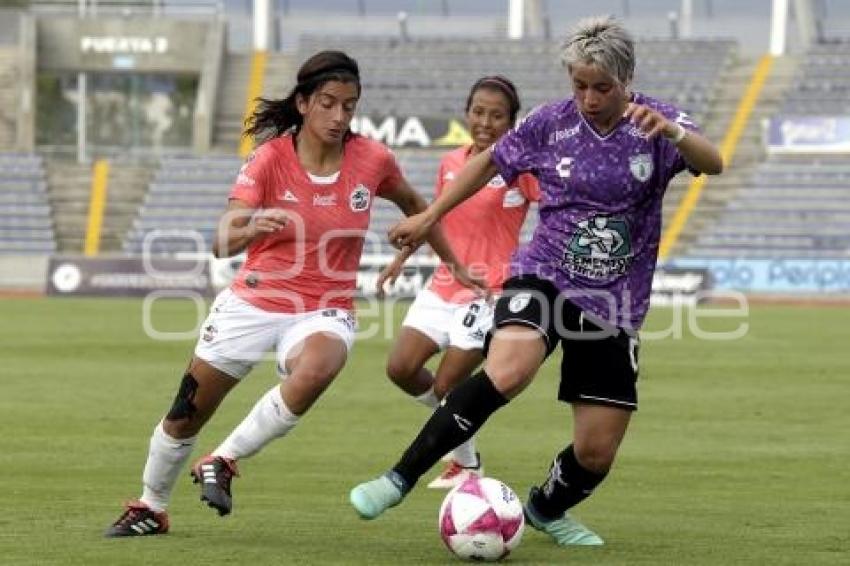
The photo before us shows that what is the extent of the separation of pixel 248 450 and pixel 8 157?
1735 inches

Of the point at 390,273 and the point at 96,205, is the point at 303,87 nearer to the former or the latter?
the point at 390,273

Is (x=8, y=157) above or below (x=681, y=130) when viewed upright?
below

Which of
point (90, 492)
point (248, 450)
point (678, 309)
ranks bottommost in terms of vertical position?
point (678, 309)

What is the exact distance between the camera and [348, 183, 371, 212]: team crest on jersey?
9648mm

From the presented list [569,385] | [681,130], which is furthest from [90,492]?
[681,130]

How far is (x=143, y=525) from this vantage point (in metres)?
9.38

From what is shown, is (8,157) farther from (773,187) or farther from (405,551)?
(405,551)

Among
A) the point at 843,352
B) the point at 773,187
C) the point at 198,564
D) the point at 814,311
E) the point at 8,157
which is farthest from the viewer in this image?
the point at 8,157

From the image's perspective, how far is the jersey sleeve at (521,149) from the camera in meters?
8.88

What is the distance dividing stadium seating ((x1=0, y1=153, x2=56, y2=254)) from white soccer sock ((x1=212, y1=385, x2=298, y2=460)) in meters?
39.9

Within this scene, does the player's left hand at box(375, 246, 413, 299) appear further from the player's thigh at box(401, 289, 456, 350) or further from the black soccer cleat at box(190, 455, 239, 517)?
the black soccer cleat at box(190, 455, 239, 517)

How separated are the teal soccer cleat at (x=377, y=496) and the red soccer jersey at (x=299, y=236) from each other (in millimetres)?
1387

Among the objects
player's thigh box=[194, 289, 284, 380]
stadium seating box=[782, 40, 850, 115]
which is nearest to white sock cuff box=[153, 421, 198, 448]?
player's thigh box=[194, 289, 284, 380]

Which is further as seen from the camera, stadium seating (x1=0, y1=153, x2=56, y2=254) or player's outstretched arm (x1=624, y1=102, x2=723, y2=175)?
stadium seating (x1=0, y1=153, x2=56, y2=254)
